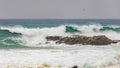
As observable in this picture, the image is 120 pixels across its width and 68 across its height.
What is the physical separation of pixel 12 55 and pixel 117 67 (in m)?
3.89

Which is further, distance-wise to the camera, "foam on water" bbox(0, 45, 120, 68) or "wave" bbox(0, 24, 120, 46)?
"wave" bbox(0, 24, 120, 46)

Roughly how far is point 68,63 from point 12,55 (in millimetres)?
2417

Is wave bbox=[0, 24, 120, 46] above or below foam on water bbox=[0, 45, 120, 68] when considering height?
below

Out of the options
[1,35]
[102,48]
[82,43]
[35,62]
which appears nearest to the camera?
[35,62]

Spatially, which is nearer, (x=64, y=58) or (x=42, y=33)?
(x=64, y=58)

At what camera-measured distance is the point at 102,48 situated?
1574 centimetres

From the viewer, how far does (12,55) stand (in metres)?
13.8

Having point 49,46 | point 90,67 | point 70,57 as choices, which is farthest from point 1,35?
point 90,67

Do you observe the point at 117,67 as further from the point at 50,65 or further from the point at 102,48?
the point at 102,48

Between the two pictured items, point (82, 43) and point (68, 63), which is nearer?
Result: point (68, 63)

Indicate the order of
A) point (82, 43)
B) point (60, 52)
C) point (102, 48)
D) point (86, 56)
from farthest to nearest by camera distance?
1. point (82, 43)
2. point (102, 48)
3. point (60, 52)
4. point (86, 56)

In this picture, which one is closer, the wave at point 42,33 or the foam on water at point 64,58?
the foam on water at point 64,58

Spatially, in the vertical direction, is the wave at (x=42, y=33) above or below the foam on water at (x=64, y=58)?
below

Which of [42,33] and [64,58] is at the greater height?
[64,58]
